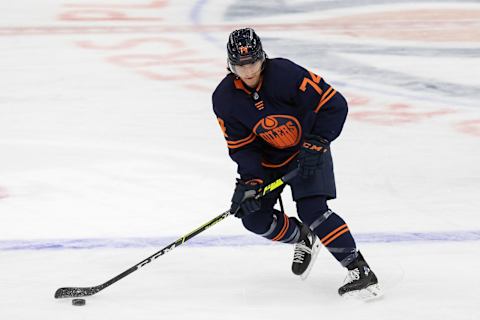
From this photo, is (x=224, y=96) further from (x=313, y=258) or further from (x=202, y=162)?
(x=202, y=162)

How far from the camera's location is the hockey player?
3391 mm

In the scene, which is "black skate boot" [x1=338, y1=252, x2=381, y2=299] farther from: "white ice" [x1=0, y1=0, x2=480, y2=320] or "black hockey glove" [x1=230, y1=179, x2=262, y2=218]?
Answer: "black hockey glove" [x1=230, y1=179, x2=262, y2=218]

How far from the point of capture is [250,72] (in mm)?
3363

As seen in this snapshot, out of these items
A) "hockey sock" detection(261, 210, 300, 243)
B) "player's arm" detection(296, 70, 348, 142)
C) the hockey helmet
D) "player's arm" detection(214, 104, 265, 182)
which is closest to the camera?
the hockey helmet

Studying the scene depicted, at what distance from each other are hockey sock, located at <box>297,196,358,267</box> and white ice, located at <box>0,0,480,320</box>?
7.0 inches

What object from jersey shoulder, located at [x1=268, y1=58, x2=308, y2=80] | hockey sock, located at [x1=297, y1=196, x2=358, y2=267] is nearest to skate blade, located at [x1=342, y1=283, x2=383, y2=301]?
hockey sock, located at [x1=297, y1=196, x2=358, y2=267]

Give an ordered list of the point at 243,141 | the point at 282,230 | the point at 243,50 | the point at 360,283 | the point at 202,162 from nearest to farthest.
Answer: the point at 243,50 → the point at 360,283 → the point at 243,141 → the point at 282,230 → the point at 202,162

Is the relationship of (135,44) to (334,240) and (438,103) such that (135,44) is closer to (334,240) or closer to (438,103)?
(438,103)

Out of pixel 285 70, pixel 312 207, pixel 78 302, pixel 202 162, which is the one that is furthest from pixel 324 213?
pixel 202 162

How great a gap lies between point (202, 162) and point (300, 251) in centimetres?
158

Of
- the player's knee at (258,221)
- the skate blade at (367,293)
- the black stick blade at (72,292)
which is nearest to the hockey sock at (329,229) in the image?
the skate blade at (367,293)

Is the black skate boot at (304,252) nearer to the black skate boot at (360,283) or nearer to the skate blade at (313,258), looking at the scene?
the skate blade at (313,258)

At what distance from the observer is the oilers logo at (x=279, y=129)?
3473 mm

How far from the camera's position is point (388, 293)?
3.52 m
